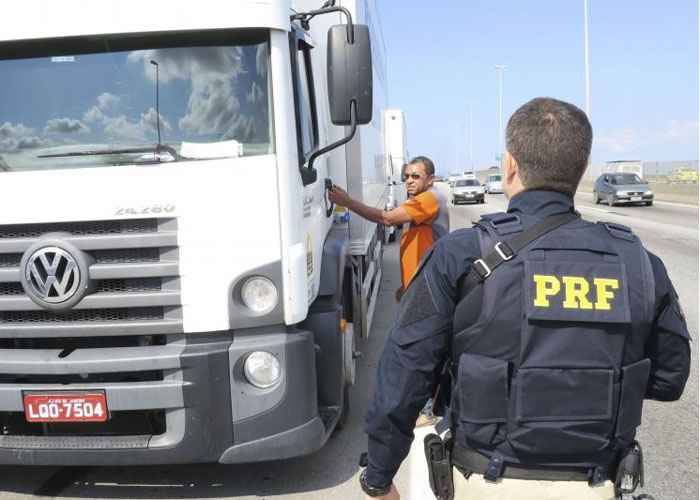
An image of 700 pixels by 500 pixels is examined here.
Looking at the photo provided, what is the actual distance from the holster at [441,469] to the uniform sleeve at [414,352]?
0.29 feet

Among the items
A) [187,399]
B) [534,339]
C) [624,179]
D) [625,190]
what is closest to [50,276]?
[187,399]

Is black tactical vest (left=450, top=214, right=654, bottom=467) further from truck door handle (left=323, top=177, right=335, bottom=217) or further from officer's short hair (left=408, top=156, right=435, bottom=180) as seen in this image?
officer's short hair (left=408, top=156, right=435, bottom=180)

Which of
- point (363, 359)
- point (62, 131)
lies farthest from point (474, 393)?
point (363, 359)

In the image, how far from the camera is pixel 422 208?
511 centimetres

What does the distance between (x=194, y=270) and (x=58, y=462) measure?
4.20 feet

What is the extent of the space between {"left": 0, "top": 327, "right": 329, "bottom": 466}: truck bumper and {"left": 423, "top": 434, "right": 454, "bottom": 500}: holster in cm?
160

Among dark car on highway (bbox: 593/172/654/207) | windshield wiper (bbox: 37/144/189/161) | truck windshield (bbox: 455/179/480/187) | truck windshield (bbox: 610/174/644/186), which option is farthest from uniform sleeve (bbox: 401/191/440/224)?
truck windshield (bbox: 455/179/480/187)

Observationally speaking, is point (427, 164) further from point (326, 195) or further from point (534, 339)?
point (534, 339)

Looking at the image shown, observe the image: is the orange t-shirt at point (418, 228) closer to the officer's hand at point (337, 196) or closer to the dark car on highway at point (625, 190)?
the officer's hand at point (337, 196)

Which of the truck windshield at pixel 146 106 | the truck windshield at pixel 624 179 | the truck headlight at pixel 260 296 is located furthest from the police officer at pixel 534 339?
the truck windshield at pixel 624 179

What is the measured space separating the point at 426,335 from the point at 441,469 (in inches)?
16.2

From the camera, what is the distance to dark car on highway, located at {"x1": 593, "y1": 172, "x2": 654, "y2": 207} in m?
28.5

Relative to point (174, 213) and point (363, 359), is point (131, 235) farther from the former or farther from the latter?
point (363, 359)

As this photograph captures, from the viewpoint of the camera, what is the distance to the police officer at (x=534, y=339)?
1676 mm
